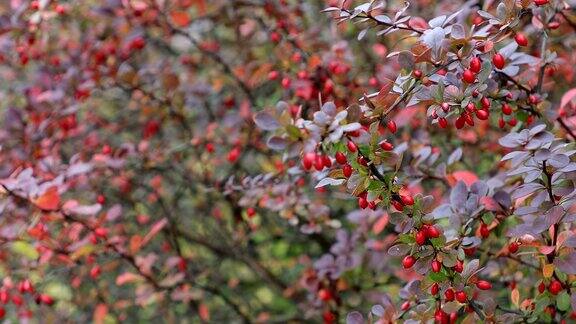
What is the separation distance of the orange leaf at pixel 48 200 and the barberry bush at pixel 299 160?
0.03 feet

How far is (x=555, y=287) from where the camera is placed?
56.7 inches

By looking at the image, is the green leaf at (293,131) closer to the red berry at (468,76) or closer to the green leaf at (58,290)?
the red berry at (468,76)

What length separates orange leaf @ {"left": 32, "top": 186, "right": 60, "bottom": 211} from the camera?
1979 millimetres

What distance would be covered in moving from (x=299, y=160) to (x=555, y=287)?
2.32ft

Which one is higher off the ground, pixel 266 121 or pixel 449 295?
pixel 266 121

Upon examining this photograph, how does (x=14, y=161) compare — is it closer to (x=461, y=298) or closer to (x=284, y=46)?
(x=284, y=46)

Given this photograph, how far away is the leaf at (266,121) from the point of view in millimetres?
1319

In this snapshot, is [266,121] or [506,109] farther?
[506,109]

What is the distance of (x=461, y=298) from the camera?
1343 millimetres

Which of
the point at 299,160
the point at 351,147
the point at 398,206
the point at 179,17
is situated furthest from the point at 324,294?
the point at 179,17

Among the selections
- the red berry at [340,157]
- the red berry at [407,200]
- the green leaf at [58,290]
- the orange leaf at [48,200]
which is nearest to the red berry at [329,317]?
the orange leaf at [48,200]

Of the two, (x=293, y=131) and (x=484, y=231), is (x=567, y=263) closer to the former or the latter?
(x=484, y=231)

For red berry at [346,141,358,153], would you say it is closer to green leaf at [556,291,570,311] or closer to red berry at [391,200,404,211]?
red berry at [391,200,404,211]

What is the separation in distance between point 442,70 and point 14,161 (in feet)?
5.73
